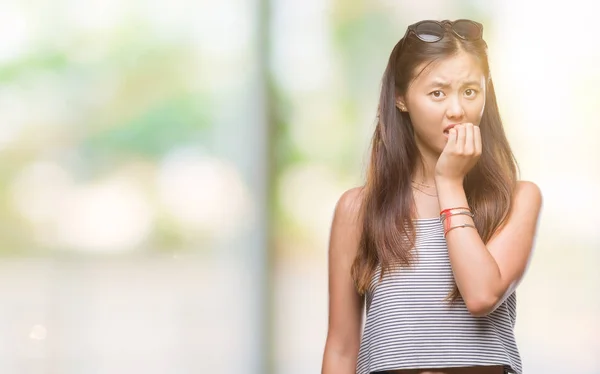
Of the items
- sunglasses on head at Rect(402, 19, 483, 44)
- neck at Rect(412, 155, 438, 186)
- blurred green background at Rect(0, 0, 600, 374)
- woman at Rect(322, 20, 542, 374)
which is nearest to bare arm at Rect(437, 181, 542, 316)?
woman at Rect(322, 20, 542, 374)

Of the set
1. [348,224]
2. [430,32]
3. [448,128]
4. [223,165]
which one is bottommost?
[223,165]

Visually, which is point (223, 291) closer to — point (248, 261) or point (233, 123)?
point (248, 261)

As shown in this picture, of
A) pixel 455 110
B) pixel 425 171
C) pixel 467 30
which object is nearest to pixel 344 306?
pixel 425 171

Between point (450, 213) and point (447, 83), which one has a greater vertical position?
point (447, 83)

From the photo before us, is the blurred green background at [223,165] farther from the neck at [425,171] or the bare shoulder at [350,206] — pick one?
the neck at [425,171]

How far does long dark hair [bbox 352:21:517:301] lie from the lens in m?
1.47

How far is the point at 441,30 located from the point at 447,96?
0.34 ft

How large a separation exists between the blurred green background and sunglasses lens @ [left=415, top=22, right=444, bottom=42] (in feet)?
3.66

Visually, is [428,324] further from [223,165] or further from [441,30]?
[223,165]

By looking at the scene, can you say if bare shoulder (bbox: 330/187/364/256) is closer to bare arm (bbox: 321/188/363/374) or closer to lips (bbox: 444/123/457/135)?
bare arm (bbox: 321/188/363/374)

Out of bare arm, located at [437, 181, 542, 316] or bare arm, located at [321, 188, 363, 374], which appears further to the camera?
bare arm, located at [321, 188, 363, 374]

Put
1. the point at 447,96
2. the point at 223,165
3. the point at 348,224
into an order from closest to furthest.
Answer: the point at 447,96 < the point at 348,224 < the point at 223,165

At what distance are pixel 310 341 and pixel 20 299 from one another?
2.57 feet

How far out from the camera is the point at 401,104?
1.55 meters
